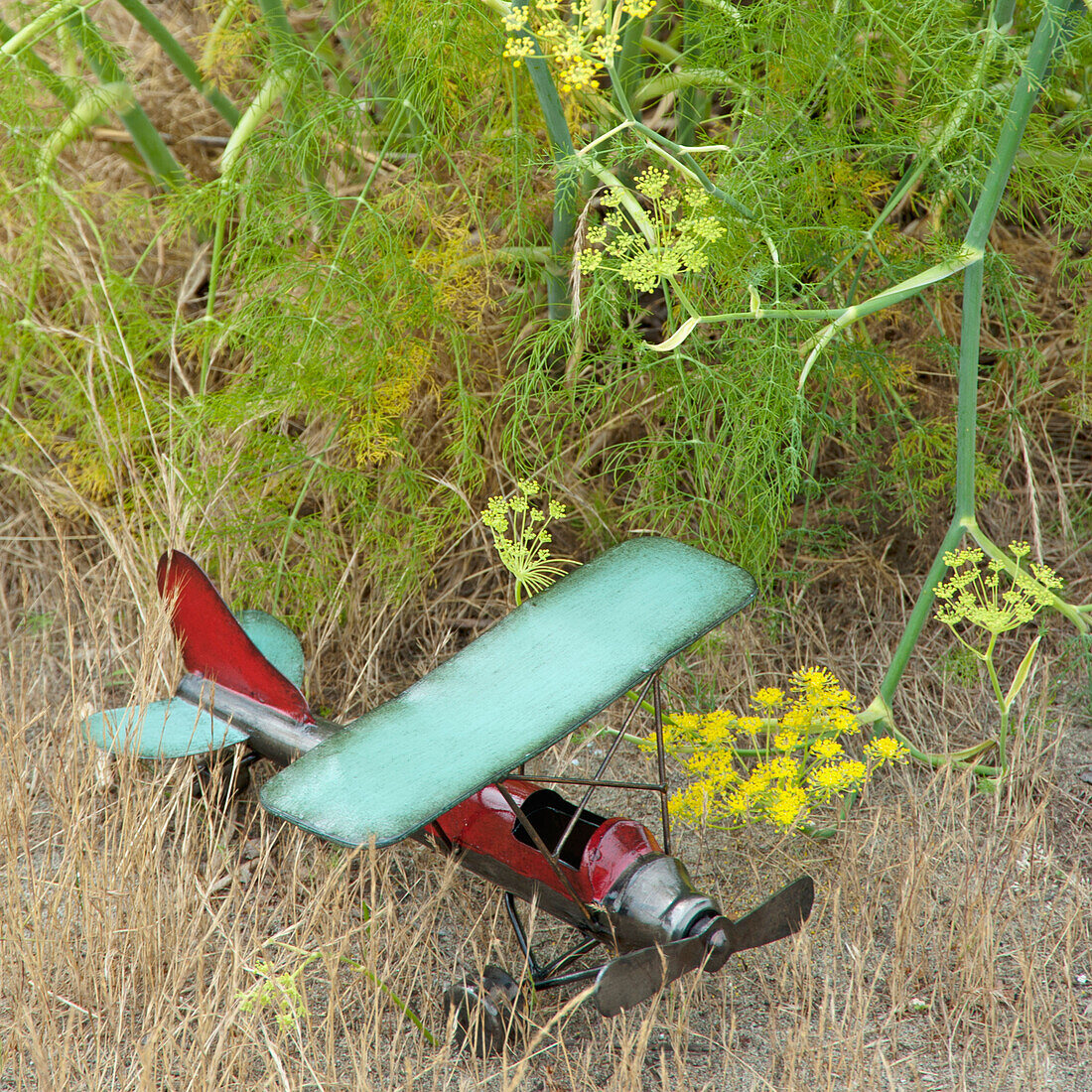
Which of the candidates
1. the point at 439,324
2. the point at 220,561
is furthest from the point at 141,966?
the point at 439,324

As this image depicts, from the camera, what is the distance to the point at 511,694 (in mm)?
1852

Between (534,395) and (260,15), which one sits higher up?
(260,15)

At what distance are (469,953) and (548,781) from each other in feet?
1.79

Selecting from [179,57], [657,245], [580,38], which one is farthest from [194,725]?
[179,57]

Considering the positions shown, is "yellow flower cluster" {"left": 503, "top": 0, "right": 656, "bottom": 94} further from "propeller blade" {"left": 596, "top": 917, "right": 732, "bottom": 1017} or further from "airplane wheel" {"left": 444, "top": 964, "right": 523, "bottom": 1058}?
→ "airplane wheel" {"left": 444, "top": 964, "right": 523, "bottom": 1058}

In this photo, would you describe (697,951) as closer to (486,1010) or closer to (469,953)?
(486,1010)

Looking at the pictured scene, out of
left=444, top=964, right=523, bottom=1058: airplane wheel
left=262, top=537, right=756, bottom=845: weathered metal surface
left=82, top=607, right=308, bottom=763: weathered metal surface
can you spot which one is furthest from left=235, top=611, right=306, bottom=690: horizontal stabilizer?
left=444, top=964, right=523, bottom=1058: airplane wheel

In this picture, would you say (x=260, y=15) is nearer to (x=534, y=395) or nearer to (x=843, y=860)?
(x=534, y=395)

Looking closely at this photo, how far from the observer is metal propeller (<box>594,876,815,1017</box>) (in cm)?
166

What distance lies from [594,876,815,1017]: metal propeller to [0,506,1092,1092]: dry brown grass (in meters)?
0.12

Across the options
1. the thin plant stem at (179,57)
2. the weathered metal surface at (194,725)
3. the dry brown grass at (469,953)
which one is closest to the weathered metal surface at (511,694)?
the dry brown grass at (469,953)

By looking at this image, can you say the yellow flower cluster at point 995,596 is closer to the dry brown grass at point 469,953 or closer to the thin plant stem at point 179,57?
the dry brown grass at point 469,953

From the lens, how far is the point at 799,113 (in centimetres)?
238

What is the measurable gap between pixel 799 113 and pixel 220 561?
71.2 inches
